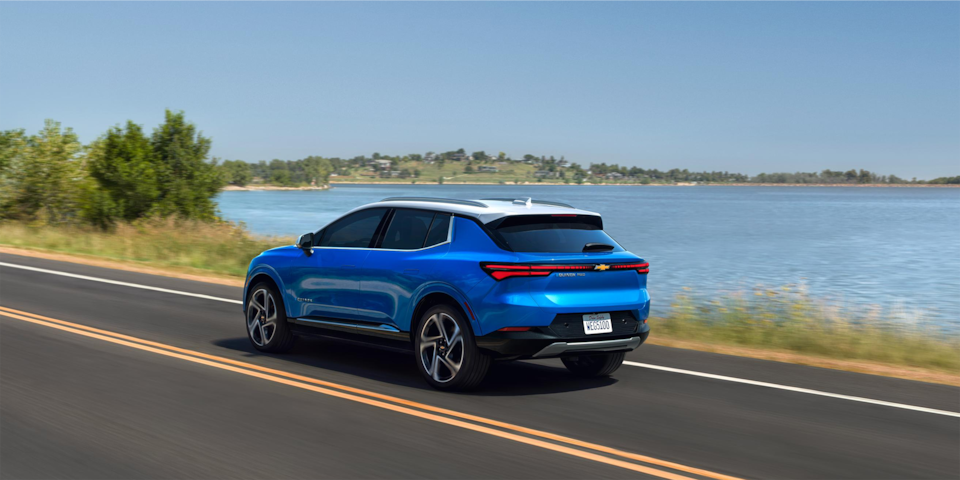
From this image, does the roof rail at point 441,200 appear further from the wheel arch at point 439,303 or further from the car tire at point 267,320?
the car tire at point 267,320

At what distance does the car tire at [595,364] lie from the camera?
26.3ft

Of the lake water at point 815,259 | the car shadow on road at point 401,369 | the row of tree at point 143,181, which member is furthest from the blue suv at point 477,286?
the row of tree at point 143,181

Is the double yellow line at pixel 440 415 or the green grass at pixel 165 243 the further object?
the green grass at pixel 165 243

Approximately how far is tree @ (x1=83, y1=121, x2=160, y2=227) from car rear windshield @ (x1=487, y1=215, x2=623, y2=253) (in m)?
29.4

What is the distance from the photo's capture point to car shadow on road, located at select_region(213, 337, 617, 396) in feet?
24.8

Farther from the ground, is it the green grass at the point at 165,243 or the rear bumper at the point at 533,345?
the rear bumper at the point at 533,345

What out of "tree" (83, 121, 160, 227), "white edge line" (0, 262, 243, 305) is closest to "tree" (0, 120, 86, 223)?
"tree" (83, 121, 160, 227)

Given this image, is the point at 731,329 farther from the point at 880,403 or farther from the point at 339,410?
the point at 339,410

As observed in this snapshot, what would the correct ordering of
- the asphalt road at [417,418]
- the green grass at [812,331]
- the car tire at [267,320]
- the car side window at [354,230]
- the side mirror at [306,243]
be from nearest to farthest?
the asphalt road at [417,418] < the car side window at [354,230] < the side mirror at [306,243] < the car tire at [267,320] < the green grass at [812,331]

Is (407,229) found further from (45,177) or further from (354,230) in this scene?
(45,177)

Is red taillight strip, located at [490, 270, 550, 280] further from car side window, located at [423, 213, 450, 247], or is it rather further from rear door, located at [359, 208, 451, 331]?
car side window, located at [423, 213, 450, 247]

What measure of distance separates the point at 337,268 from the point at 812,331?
6984mm

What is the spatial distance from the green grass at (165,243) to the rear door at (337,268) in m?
11.5

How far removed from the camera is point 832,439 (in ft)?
19.6
